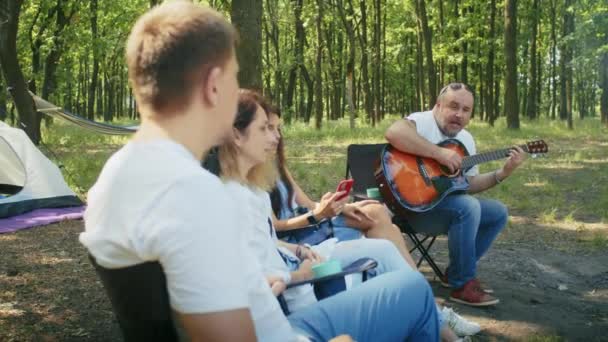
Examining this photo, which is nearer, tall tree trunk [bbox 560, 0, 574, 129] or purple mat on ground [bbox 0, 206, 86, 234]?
purple mat on ground [bbox 0, 206, 86, 234]

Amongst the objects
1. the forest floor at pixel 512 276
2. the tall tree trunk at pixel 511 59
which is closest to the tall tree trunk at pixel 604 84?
the tall tree trunk at pixel 511 59

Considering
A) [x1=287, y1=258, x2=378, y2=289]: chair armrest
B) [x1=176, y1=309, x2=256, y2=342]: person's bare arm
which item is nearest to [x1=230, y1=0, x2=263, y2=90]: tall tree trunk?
[x1=287, y1=258, x2=378, y2=289]: chair armrest

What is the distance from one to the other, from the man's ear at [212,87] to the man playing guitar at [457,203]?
3.15 m

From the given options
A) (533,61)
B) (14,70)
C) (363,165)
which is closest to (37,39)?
(14,70)

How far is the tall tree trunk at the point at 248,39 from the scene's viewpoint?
5.83m

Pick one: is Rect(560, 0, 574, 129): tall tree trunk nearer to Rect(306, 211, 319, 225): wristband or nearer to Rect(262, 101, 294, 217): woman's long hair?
Rect(262, 101, 294, 217): woman's long hair

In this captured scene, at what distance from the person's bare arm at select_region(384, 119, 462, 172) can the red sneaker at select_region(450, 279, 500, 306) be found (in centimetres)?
80

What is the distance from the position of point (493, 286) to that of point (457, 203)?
0.88 m

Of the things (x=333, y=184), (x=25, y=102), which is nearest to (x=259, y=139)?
Result: (x=333, y=184)

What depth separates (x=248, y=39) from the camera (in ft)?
19.3

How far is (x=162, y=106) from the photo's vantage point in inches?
54.4

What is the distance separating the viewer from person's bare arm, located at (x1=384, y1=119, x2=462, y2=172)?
4438 millimetres

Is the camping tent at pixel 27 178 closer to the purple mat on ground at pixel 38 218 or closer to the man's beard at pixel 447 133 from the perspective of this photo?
the purple mat on ground at pixel 38 218

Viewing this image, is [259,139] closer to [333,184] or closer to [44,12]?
[333,184]
